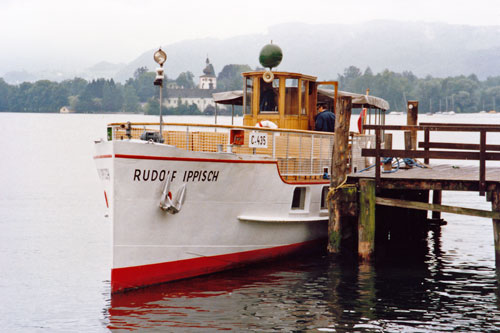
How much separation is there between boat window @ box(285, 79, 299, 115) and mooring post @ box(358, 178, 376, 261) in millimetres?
3377

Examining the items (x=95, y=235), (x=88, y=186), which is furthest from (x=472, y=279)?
(x=88, y=186)

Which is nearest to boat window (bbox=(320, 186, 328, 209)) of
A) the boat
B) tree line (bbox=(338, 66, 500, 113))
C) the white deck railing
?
the boat

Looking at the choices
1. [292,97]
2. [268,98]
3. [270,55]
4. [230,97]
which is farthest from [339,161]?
[230,97]

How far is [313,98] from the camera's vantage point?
64.5 ft

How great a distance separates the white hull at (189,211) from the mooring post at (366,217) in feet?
5.00

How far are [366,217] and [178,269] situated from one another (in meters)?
4.47

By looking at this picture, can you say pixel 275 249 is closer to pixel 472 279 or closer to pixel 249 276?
pixel 249 276

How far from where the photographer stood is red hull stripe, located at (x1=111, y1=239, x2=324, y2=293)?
14219mm

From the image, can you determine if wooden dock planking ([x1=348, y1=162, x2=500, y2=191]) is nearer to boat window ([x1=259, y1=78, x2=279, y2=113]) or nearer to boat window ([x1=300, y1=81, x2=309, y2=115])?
boat window ([x1=300, y1=81, x2=309, y2=115])

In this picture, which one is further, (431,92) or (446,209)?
(431,92)

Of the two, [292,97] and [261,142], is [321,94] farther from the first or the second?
[261,142]

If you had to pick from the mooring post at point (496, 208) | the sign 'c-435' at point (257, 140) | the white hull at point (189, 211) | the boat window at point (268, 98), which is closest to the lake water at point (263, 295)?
the white hull at point (189, 211)

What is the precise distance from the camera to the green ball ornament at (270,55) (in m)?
19.2

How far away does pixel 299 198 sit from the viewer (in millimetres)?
17906
